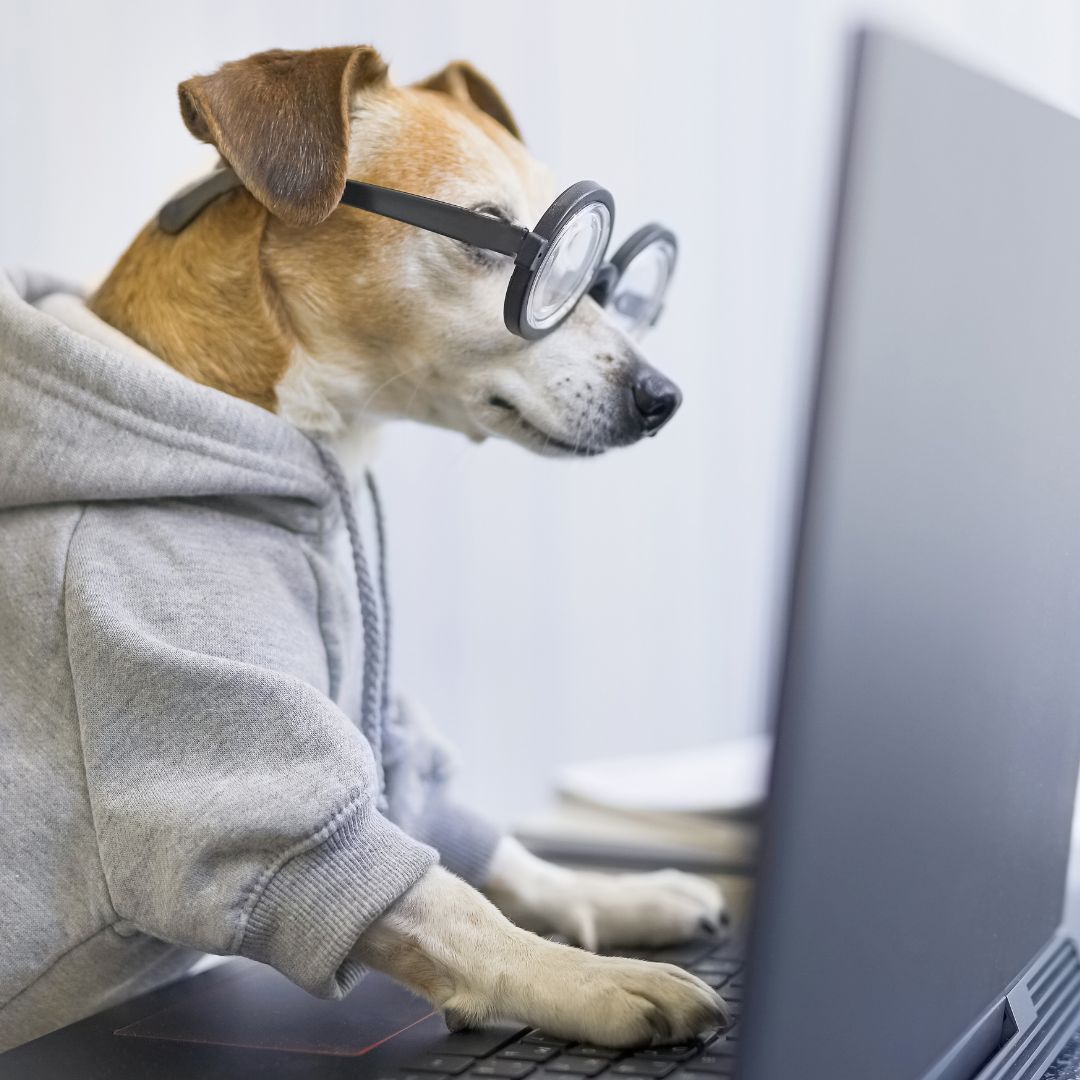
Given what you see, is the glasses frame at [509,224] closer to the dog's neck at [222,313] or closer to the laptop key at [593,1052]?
the dog's neck at [222,313]

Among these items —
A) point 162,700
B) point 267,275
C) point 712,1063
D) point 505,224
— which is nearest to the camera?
point 712,1063

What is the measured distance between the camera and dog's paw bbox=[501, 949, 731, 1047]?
735mm

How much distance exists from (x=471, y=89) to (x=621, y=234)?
2.38ft

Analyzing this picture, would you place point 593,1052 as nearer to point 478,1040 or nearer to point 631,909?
point 478,1040

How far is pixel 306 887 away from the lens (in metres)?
0.77

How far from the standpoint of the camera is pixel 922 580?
592 mm

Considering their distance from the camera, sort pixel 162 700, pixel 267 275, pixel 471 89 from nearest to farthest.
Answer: pixel 162 700 → pixel 267 275 → pixel 471 89

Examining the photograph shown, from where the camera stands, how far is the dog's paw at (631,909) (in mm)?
1085

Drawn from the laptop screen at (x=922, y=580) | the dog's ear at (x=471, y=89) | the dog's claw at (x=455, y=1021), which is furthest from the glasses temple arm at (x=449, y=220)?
the dog's claw at (x=455, y=1021)

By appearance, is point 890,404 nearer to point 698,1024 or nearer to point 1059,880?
point 698,1024

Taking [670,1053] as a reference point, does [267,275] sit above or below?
above

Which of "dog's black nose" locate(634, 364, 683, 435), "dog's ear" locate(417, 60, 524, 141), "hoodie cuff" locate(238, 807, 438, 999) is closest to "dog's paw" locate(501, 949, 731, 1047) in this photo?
"hoodie cuff" locate(238, 807, 438, 999)

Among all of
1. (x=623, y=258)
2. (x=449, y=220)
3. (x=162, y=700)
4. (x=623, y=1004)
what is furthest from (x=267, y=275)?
(x=623, y=1004)

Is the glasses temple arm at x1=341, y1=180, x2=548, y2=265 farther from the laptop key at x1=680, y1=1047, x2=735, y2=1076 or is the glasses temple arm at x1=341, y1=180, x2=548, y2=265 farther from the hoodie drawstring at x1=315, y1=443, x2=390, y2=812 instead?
the laptop key at x1=680, y1=1047, x2=735, y2=1076
